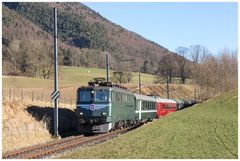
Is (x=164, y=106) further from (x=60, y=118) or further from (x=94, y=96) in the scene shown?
(x=94, y=96)

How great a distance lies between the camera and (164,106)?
56.3m

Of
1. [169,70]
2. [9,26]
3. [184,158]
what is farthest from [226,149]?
[9,26]

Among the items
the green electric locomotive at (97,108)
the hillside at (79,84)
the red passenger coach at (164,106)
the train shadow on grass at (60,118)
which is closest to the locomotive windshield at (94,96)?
the green electric locomotive at (97,108)

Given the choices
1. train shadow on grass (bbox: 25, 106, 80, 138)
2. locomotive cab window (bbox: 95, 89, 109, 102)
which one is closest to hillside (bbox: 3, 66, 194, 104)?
train shadow on grass (bbox: 25, 106, 80, 138)

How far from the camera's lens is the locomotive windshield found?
100ft

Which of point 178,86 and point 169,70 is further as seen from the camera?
point 169,70

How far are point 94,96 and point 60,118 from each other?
6.71 m

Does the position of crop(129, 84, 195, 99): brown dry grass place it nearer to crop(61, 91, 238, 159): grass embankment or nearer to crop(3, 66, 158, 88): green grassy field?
crop(3, 66, 158, 88): green grassy field

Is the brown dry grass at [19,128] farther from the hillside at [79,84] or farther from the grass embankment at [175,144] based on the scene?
the hillside at [79,84]

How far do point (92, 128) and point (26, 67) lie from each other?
57.4 meters

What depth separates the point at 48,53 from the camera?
294 feet

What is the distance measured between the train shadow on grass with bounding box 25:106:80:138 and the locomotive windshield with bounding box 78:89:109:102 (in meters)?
2.69

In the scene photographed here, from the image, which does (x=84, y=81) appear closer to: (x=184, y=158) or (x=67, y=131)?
(x=67, y=131)

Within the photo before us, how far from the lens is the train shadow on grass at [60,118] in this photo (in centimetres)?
3224
